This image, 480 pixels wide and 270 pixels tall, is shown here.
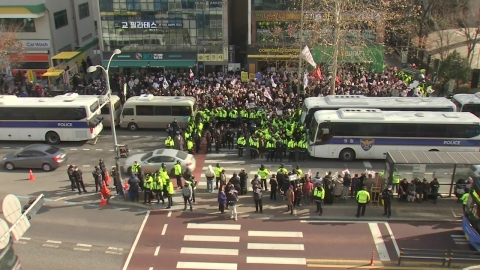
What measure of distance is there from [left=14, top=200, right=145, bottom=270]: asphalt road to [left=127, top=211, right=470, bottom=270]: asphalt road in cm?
78

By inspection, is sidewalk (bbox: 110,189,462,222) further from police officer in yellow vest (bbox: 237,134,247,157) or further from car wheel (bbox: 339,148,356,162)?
car wheel (bbox: 339,148,356,162)

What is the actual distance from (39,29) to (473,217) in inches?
1566

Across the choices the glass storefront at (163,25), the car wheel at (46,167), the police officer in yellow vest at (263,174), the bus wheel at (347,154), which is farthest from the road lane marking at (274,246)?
the glass storefront at (163,25)

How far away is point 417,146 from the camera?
25.2m

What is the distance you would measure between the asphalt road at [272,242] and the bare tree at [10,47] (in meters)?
25.7

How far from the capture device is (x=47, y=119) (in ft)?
94.7

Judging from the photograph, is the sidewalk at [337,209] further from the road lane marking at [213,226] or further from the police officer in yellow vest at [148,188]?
the road lane marking at [213,226]

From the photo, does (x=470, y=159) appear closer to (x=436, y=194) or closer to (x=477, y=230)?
(x=436, y=194)

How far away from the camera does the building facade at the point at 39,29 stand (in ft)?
138

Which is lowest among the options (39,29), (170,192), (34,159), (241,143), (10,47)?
(170,192)

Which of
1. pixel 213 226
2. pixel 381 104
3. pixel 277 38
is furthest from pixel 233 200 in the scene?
pixel 277 38

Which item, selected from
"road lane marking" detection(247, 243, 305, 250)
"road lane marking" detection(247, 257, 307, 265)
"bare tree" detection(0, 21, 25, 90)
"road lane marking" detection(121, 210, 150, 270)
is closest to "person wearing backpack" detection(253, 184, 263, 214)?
"road lane marking" detection(247, 243, 305, 250)

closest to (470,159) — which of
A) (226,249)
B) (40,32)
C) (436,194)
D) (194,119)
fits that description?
(436,194)

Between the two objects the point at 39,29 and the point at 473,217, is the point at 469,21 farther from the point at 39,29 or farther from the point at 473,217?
the point at 39,29
